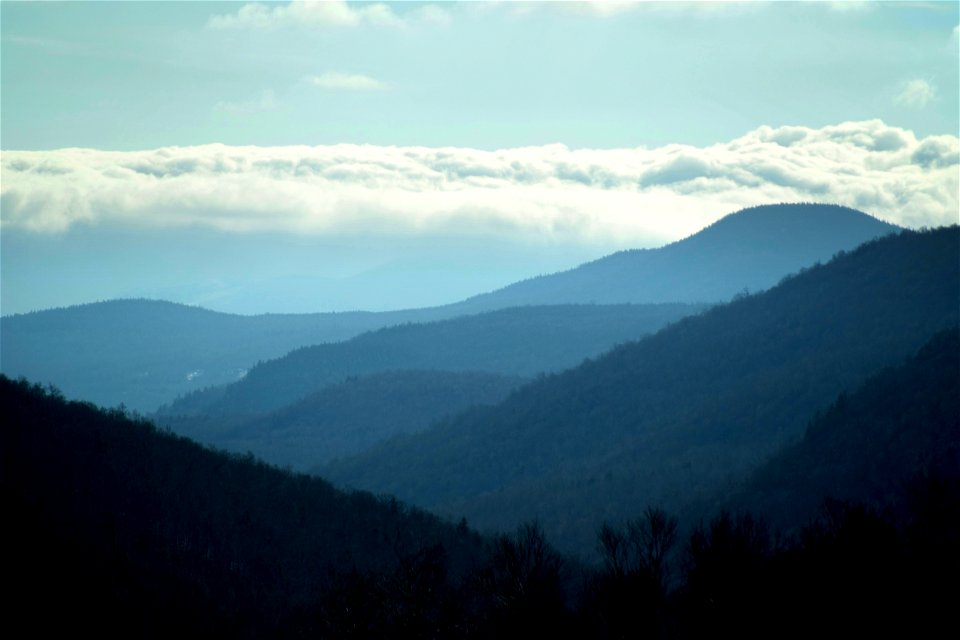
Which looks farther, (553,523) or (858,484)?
(553,523)

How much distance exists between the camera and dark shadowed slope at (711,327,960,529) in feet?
487

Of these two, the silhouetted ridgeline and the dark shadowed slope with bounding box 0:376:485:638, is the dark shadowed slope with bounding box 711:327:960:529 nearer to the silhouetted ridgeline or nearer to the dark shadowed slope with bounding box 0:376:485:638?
the silhouetted ridgeline

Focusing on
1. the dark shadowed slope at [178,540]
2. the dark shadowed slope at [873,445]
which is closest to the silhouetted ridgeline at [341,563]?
the dark shadowed slope at [178,540]

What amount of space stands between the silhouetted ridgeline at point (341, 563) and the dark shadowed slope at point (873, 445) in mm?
31555

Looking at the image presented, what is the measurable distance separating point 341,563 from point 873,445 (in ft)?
290

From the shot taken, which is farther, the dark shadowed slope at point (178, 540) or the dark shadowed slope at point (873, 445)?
the dark shadowed slope at point (873, 445)

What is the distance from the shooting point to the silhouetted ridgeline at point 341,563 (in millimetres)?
54906

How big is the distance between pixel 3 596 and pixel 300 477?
5985 cm

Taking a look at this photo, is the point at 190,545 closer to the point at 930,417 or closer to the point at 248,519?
the point at 248,519

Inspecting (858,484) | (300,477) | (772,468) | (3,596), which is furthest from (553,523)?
(3,596)

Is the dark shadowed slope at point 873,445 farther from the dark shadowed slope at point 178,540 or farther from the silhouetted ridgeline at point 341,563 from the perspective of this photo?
the dark shadowed slope at point 178,540

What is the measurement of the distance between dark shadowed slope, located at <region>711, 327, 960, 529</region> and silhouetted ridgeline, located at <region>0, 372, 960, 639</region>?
3155 cm

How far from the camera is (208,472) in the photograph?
374 ft

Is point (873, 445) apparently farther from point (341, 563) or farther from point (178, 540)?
point (178, 540)
